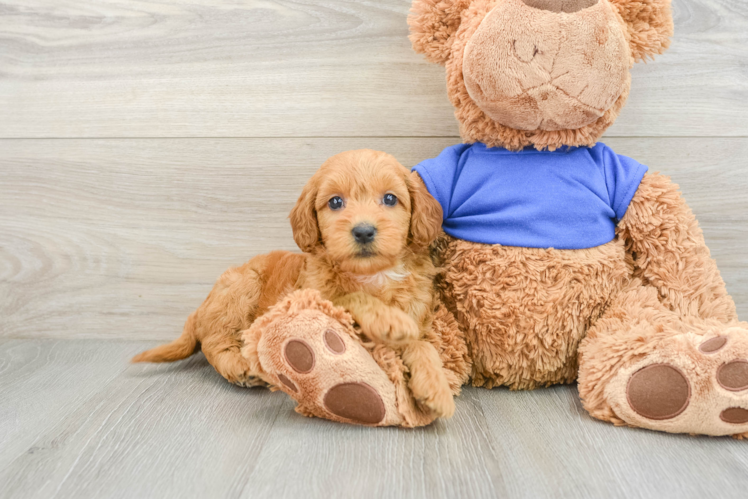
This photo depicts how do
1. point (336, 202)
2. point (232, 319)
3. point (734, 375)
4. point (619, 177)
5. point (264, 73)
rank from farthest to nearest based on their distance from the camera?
point (264, 73)
point (232, 319)
point (619, 177)
point (336, 202)
point (734, 375)

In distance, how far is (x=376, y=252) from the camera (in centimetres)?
84

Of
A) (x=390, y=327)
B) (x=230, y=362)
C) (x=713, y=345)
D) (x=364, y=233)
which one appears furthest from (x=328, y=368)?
(x=713, y=345)

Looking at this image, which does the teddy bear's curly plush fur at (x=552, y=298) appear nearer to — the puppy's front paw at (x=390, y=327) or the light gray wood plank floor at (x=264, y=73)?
the puppy's front paw at (x=390, y=327)

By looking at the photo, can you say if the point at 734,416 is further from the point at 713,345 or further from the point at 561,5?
the point at 561,5

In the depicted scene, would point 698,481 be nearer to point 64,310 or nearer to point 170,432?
point 170,432

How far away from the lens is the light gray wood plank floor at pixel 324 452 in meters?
0.72

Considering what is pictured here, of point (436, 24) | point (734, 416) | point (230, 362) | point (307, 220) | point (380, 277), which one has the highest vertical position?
point (436, 24)

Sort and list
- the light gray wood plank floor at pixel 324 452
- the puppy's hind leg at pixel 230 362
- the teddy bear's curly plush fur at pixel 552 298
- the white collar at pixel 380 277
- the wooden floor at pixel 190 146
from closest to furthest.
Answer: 1. the light gray wood plank floor at pixel 324 452
2. the teddy bear's curly plush fur at pixel 552 298
3. the white collar at pixel 380 277
4. the puppy's hind leg at pixel 230 362
5. the wooden floor at pixel 190 146

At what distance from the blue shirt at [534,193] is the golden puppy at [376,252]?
0.28 feet

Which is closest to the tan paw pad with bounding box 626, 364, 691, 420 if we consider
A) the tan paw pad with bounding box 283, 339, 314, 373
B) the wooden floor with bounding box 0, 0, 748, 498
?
the wooden floor with bounding box 0, 0, 748, 498

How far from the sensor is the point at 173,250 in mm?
1320

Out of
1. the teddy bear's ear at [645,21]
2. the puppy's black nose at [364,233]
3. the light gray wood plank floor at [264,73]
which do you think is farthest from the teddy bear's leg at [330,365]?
the teddy bear's ear at [645,21]

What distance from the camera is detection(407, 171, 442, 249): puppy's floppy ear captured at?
2.99 ft

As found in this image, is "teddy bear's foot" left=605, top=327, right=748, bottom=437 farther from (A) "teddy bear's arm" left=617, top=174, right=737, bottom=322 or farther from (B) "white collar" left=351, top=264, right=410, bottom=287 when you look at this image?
(B) "white collar" left=351, top=264, right=410, bottom=287
